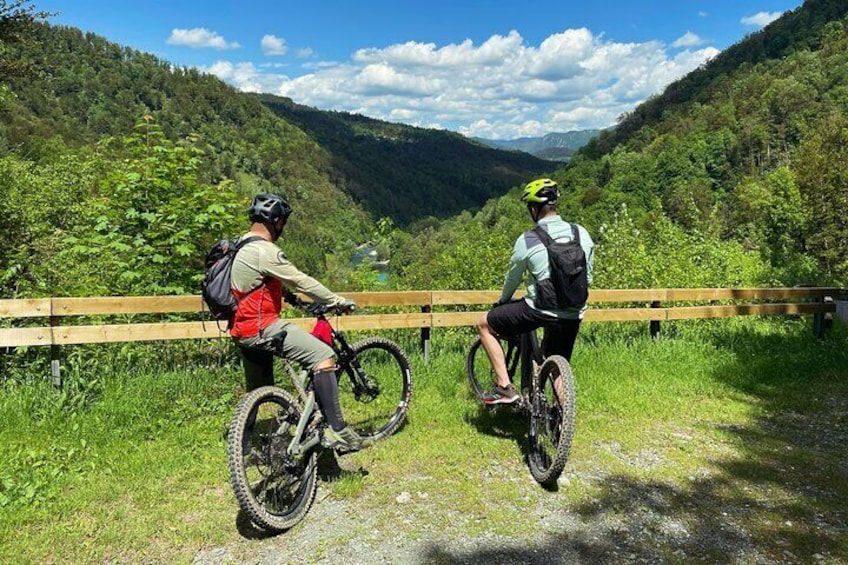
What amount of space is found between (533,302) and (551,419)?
91 cm

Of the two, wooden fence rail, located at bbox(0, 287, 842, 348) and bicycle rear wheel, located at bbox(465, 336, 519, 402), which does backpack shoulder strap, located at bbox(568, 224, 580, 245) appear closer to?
bicycle rear wheel, located at bbox(465, 336, 519, 402)

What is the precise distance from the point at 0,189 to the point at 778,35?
19642cm

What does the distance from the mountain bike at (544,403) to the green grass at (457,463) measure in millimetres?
196

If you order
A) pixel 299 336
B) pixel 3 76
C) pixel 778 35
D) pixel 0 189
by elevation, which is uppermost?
pixel 778 35

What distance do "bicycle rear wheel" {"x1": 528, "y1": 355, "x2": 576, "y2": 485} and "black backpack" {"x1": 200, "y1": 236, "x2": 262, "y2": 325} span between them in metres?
2.40

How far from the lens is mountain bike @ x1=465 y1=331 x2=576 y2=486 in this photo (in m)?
3.97

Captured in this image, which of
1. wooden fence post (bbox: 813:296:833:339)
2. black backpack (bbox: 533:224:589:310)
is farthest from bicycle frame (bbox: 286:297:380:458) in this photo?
wooden fence post (bbox: 813:296:833:339)

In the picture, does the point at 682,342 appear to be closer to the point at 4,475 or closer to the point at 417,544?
the point at 417,544

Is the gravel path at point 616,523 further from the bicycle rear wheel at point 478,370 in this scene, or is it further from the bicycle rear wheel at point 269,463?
the bicycle rear wheel at point 478,370

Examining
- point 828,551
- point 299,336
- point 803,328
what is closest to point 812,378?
point 803,328

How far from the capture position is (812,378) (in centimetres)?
675

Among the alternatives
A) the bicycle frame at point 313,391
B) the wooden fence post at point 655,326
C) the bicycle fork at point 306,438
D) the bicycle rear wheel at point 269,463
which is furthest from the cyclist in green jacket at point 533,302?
the wooden fence post at point 655,326

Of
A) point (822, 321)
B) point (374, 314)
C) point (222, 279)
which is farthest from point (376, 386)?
point (822, 321)

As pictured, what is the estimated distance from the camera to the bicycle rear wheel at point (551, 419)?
3955 millimetres
